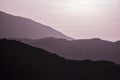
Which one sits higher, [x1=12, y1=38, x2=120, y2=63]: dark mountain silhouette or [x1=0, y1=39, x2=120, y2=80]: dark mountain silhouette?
[x1=0, y1=39, x2=120, y2=80]: dark mountain silhouette

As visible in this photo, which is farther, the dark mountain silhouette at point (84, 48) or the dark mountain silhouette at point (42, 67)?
the dark mountain silhouette at point (84, 48)

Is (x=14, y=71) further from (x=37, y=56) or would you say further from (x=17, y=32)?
(x=17, y=32)

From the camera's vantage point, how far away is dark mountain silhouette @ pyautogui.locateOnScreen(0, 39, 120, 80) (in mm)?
53469

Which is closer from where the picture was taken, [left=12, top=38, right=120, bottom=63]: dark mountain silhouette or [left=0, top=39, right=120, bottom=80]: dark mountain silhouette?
[left=0, top=39, right=120, bottom=80]: dark mountain silhouette

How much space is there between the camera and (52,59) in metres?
60.3

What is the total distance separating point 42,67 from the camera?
2233 inches

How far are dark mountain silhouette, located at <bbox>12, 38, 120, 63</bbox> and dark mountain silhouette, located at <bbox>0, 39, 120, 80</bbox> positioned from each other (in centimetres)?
4494

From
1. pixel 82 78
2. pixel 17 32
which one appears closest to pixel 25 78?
pixel 82 78

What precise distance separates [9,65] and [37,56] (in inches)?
290

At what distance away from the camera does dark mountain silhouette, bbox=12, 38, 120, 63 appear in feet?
362

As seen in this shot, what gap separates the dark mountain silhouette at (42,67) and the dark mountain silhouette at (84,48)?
44.9m

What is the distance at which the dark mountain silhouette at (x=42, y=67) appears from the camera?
2105 inches

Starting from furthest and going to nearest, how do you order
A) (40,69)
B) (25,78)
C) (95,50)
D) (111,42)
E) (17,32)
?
(17,32) < (111,42) < (95,50) < (40,69) < (25,78)

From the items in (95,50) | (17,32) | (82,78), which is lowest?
(17,32)
